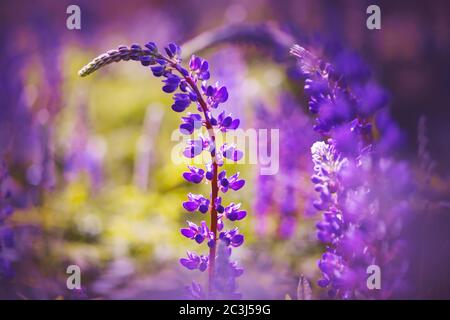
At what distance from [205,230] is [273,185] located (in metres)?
0.94

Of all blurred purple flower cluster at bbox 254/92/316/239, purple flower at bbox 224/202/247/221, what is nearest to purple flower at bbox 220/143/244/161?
purple flower at bbox 224/202/247/221

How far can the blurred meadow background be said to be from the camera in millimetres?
1771

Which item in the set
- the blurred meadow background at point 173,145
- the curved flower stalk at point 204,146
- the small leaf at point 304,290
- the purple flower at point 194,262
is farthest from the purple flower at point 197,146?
the blurred meadow background at point 173,145

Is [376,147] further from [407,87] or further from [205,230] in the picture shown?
[407,87]

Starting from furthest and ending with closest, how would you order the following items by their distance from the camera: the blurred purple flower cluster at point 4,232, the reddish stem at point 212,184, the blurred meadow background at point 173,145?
the blurred meadow background at point 173,145 → the blurred purple flower cluster at point 4,232 → the reddish stem at point 212,184

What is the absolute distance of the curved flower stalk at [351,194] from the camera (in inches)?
48.1

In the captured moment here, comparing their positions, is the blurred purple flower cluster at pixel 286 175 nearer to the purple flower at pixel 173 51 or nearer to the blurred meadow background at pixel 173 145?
the blurred meadow background at pixel 173 145

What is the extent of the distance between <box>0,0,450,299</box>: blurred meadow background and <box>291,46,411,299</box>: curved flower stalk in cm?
22

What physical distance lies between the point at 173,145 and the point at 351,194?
1.81 m

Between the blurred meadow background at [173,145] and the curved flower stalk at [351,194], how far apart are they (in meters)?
0.22

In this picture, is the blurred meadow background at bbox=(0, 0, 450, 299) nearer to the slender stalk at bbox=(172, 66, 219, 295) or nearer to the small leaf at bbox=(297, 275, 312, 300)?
the small leaf at bbox=(297, 275, 312, 300)

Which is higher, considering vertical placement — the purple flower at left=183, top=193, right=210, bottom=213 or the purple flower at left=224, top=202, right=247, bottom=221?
the purple flower at left=183, top=193, right=210, bottom=213

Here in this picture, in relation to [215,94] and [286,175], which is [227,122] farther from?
[286,175]

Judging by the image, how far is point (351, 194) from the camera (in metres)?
1.23
